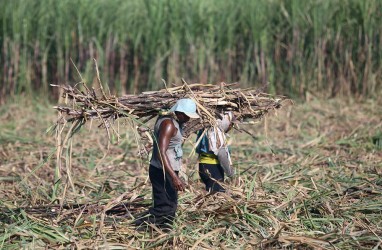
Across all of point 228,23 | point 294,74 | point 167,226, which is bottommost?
point 167,226

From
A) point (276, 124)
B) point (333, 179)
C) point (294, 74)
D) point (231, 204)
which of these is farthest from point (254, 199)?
point (294, 74)

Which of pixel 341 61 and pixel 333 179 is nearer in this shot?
pixel 333 179

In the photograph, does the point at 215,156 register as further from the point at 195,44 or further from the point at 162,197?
the point at 195,44

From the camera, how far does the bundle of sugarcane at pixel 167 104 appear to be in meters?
5.49

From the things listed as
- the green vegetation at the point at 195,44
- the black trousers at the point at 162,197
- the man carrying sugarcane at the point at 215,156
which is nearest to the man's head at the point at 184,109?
the black trousers at the point at 162,197

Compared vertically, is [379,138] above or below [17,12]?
below

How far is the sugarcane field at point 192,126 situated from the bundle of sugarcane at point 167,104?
14 mm

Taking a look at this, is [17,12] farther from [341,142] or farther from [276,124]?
[341,142]

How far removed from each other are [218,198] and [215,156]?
0.58m

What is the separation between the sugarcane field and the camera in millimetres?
5516

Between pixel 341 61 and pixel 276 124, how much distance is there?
221 cm

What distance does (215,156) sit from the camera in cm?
654

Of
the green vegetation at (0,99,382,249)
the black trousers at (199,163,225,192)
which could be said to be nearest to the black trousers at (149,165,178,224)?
the green vegetation at (0,99,382,249)

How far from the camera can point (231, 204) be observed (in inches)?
226
